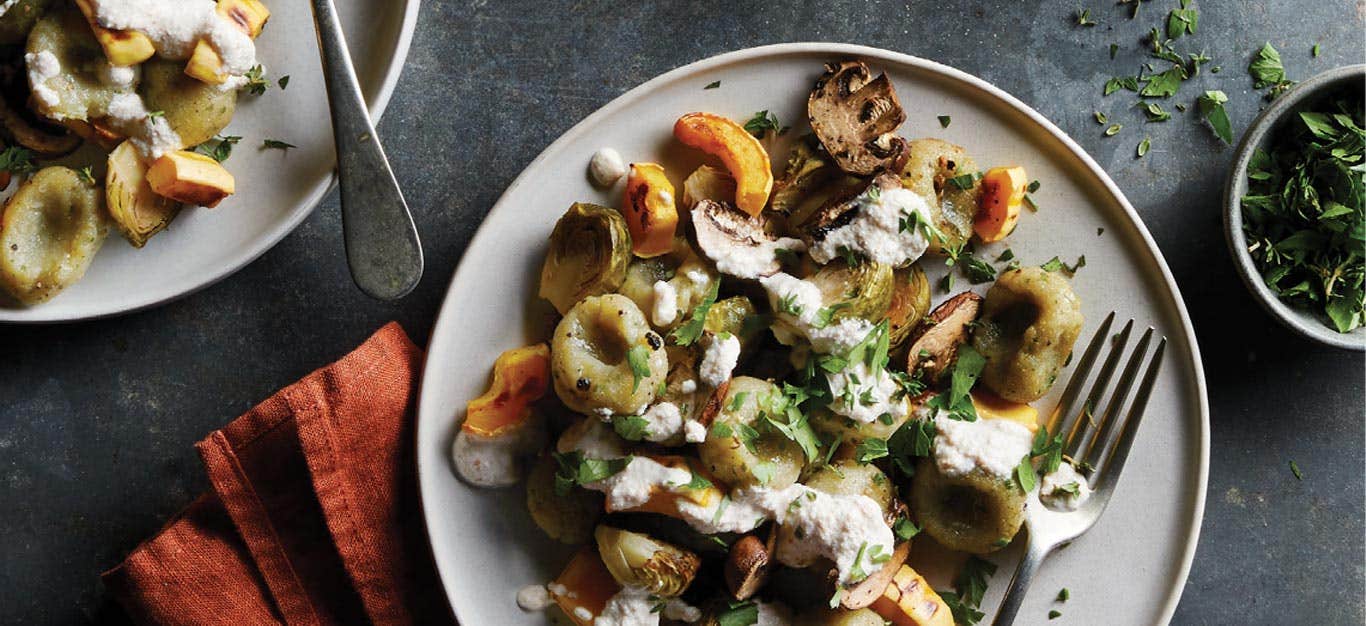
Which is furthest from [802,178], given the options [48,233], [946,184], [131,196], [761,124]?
[48,233]

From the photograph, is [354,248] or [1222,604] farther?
[1222,604]

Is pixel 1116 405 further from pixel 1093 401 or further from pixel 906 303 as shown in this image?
pixel 906 303

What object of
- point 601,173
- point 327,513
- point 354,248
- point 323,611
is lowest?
point 323,611

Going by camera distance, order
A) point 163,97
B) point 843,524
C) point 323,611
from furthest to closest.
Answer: point 323,611, point 163,97, point 843,524

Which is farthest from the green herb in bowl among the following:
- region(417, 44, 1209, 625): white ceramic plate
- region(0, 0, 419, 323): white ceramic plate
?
region(0, 0, 419, 323): white ceramic plate

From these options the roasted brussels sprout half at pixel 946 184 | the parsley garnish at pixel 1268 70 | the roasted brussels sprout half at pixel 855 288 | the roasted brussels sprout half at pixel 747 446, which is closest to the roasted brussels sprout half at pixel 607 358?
the roasted brussels sprout half at pixel 747 446

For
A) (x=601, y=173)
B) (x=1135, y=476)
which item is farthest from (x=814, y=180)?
(x=1135, y=476)

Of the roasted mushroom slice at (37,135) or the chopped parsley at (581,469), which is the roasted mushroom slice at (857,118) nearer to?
the chopped parsley at (581,469)

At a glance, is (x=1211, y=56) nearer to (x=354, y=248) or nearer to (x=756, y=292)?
(x=756, y=292)
